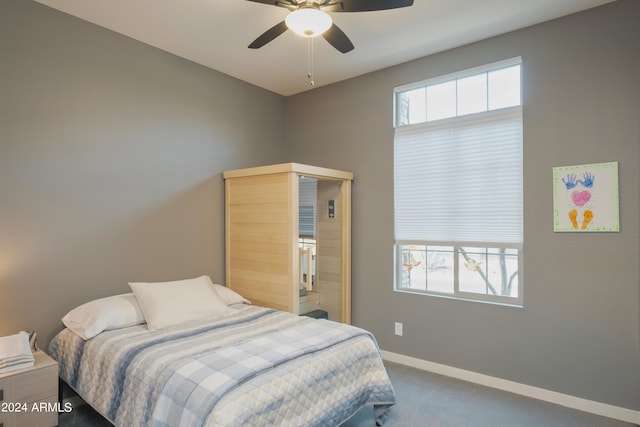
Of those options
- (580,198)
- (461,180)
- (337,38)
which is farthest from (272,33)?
(580,198)

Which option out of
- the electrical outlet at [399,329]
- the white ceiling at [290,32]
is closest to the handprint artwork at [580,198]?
the white ceiling at [290,32]

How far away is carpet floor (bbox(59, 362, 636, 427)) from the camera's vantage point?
2.48 meters

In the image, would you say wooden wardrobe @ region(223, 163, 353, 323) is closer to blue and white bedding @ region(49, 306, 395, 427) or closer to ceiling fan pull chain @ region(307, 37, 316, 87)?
blue and white bedding @ region(49, 306, 395, 427)

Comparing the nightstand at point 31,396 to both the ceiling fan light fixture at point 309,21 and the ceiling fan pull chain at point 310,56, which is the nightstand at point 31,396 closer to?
the ceiling fan light fixture at point 309,21

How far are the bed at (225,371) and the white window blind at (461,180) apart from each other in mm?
1363

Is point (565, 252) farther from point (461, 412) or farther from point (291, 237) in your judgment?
point (291, 237)

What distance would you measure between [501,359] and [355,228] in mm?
1756

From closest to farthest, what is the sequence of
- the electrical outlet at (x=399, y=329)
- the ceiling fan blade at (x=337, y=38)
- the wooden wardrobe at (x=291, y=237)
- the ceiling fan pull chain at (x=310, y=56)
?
the ceiling fan blade at (x=337, y=38)
the ceiling fan pull chain at (x=310, y=56)
the wooden wardrobe at (x=291, y=237)
the electrical outlet at (x=399, y=329)

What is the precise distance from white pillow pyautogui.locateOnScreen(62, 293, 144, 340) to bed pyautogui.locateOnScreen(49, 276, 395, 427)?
0.05 ft

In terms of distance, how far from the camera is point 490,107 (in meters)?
3.16

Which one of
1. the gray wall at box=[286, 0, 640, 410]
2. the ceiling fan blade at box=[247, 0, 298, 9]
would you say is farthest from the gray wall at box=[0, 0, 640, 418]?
the ceiling fan blade at box=[247, 0, 298, 9]

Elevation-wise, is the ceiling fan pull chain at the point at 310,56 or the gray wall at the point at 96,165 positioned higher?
the ceiling fan pull chain at the point at 310,56

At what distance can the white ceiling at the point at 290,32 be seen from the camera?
2631 mm

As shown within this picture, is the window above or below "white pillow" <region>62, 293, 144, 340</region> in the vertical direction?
above
